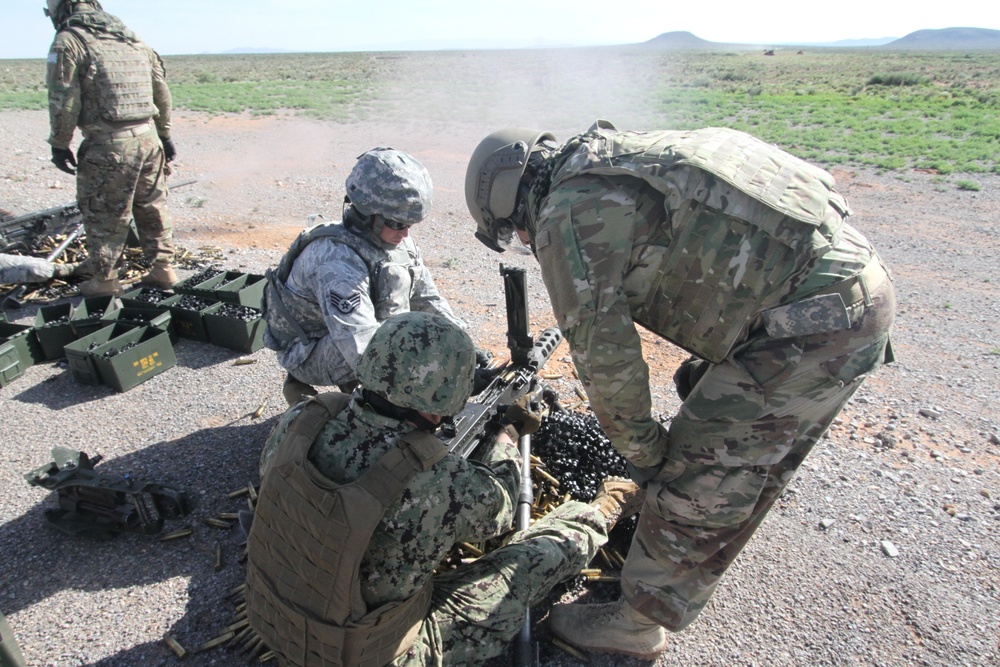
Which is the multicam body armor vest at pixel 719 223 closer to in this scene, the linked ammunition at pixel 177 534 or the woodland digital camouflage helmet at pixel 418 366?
the woodland digital camouflage helmet at pixel 418 366

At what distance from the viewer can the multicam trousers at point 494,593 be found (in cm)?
303

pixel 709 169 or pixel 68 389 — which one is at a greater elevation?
pixel 709 169

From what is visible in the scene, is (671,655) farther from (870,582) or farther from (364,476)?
(364,476)

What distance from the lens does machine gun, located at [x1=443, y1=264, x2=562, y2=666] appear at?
142 inches

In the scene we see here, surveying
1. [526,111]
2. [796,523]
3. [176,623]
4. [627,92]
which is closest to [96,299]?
[176,623]

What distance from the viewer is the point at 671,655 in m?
3.48

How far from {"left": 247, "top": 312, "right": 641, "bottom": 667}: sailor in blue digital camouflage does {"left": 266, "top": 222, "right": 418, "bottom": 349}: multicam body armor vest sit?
141cm

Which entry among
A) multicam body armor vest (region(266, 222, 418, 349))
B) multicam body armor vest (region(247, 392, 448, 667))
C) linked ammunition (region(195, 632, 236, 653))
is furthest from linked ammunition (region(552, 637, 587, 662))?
multicam body armor vest (region(266, 222, 418, 349))

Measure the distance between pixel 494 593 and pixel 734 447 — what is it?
1.36m

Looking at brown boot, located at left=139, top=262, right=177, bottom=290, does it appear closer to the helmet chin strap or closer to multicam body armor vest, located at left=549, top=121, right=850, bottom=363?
the helmet chin strap

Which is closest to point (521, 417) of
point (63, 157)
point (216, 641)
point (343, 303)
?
point (343, 303)

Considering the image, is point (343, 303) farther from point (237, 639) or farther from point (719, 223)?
point (719, 223)

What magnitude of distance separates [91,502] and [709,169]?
13.7 feet

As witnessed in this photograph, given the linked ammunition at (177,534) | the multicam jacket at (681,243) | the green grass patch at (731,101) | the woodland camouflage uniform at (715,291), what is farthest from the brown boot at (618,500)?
the green grass patch at (731,101)
